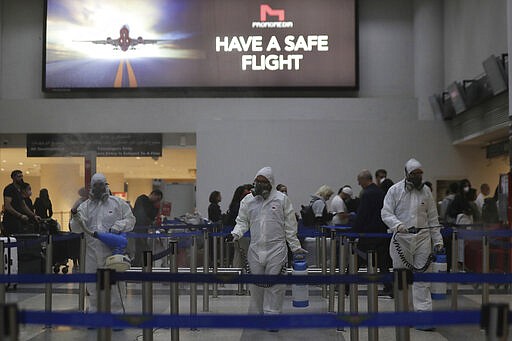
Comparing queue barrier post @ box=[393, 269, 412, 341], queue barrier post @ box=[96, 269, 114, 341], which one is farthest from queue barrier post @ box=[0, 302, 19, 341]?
queue barrier post @ box=[393, 269, 412, 341]

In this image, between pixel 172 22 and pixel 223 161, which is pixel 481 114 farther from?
pixel 172 22

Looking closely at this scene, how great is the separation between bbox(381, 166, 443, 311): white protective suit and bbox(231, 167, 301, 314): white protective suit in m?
1.03

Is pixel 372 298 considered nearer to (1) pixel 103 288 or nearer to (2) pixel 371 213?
(1) pixel 103 288

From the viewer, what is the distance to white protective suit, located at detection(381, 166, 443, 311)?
7.28 meters

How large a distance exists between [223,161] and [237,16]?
4395 mm

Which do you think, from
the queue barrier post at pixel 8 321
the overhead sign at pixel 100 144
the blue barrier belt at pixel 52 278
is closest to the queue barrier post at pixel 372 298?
the blue barrier belt at pixel 52 278

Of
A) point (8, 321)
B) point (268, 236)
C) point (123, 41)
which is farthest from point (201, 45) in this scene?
point (8, 321)

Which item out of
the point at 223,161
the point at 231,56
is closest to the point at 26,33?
the point at 231,56

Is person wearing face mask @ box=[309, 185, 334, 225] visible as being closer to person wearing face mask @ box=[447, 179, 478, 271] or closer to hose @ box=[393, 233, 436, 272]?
person wearing face mask @ box=[447, 179, 478, 271]

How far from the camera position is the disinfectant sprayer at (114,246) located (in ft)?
23.6

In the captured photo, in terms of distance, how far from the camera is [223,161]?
17.8 meters

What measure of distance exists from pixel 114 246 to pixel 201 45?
1298 cm

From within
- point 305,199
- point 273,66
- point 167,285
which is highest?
point 273,66

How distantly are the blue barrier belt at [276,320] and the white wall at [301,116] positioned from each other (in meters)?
12.3
